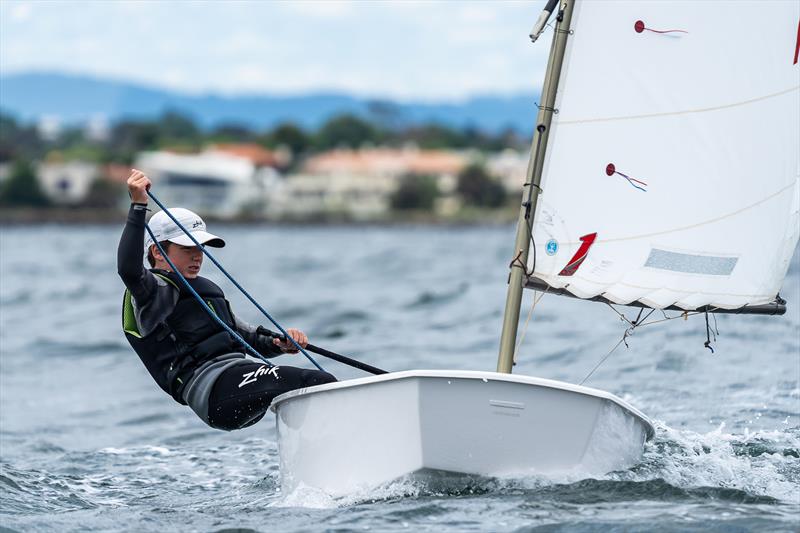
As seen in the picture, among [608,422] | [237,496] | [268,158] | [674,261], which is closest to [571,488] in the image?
[608,422]

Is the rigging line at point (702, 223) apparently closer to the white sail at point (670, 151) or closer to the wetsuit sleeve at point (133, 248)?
the white sail at point (670, 151)

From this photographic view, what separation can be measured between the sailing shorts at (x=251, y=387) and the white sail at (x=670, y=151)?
1391 mm

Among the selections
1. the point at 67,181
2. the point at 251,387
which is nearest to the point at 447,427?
the point at 251,387

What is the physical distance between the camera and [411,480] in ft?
21.1

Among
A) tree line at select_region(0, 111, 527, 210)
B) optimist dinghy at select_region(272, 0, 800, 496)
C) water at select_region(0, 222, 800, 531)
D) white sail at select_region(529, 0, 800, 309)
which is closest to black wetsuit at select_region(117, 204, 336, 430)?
optimist dinghy at select_region(272, 0, 800, 496)

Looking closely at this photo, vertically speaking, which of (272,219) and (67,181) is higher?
(67,181)

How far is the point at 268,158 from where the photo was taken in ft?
446

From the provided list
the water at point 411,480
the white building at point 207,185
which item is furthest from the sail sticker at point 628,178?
the white building at point 207,185

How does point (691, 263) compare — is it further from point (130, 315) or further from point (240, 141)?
point (240, 141)

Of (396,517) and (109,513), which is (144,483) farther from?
(396,517)

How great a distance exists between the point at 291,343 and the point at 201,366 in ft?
1.78

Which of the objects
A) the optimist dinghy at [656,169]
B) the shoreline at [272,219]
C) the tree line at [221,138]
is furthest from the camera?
the tree line at [221,138]

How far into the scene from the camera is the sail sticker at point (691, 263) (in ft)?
23.6

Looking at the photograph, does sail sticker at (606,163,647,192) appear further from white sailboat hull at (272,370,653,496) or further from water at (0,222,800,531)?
water at (0,222,800,531)
